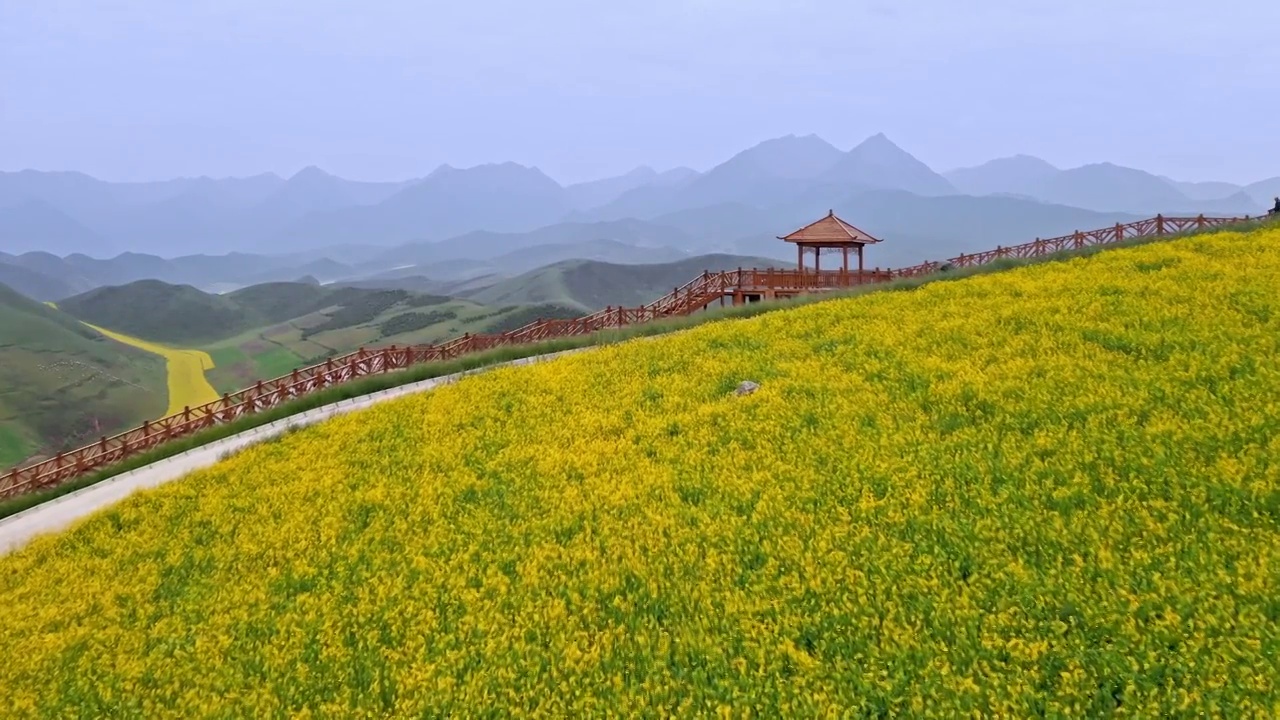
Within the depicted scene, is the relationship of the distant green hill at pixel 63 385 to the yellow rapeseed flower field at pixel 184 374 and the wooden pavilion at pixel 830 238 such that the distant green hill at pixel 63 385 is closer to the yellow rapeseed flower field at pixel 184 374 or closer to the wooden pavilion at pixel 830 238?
the yellow rapeseed flower field at pixel 184 374

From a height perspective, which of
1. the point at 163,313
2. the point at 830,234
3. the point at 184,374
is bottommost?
the point at 184,374

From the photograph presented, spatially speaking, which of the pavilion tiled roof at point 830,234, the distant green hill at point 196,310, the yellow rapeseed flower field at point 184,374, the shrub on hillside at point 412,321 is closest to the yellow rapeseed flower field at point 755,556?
the pavilion tiled roof at point 830,234

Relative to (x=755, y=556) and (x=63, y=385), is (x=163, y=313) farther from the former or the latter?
(x=755, y=556)

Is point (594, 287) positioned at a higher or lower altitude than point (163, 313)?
higher

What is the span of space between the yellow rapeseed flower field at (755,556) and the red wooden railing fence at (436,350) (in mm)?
9409

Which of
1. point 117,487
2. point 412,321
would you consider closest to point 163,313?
point 412,321

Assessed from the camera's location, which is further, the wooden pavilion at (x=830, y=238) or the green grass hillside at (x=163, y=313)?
the green grass hillside at (x=163, y=313)

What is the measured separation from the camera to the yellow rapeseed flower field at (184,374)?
287ft

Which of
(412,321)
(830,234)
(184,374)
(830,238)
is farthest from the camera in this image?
(412,321)

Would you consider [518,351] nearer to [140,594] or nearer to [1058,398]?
[140,594]

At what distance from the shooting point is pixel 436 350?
1159 inches

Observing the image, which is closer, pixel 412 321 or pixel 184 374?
pixel 184 374

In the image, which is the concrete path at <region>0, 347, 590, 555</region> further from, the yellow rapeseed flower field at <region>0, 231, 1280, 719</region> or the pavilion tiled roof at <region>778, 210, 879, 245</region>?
the pavilion tiled roof at <region>778, 210, 879, 245</region>

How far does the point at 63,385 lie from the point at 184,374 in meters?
22.6
